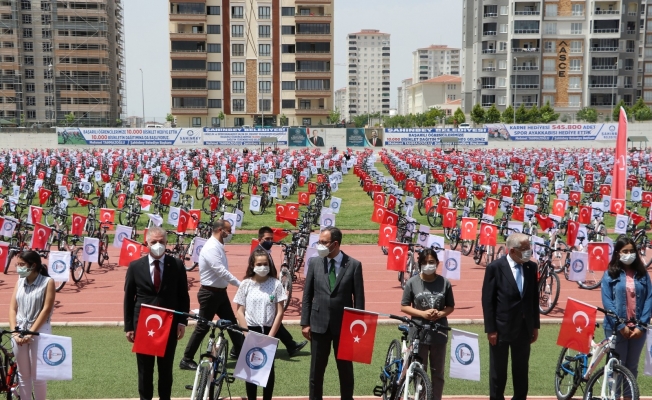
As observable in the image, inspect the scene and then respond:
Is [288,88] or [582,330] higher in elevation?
[288,88]

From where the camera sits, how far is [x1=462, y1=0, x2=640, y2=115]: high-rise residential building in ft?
333

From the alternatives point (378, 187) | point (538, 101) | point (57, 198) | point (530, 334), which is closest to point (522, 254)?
point (530, 334)

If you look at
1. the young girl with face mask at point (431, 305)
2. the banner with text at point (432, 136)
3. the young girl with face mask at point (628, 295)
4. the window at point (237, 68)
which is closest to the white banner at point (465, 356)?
the young girl with face mask at point (431, 305)

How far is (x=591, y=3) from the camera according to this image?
Result: 102 m

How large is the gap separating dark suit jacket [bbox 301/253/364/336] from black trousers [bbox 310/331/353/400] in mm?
81

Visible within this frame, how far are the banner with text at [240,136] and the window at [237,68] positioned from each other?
4007 cm

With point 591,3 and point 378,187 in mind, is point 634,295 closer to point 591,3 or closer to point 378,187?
point 378,187

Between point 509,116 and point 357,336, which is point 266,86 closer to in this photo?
point 509,116

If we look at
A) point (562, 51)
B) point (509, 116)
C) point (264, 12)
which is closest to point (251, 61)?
point (264, 12)

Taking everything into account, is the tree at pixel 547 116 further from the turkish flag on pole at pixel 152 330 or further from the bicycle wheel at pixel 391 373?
the turkish flag on pole at pixel 152 330

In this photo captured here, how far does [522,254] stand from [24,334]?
14.5 feet

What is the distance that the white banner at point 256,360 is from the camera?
6.53m

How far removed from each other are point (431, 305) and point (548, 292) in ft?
20.2

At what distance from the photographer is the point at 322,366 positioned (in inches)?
278
